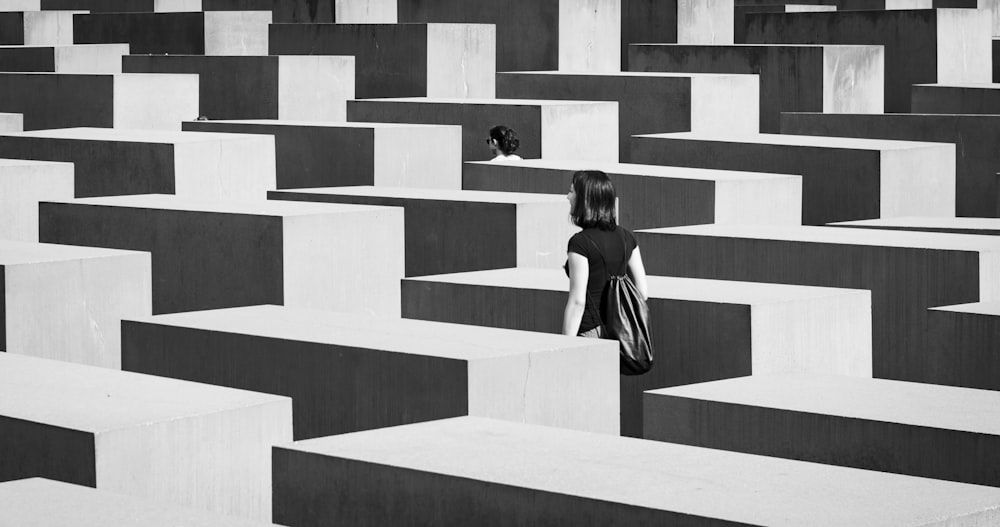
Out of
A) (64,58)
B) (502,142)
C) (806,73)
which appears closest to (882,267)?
(502,142)

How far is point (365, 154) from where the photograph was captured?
11656mm

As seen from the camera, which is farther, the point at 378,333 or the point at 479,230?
the point at 479,230

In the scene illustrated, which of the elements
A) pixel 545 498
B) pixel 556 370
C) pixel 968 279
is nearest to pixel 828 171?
pixel 968 279

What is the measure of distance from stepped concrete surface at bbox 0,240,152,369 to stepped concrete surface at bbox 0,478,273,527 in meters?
3.51

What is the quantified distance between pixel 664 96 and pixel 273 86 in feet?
11.1

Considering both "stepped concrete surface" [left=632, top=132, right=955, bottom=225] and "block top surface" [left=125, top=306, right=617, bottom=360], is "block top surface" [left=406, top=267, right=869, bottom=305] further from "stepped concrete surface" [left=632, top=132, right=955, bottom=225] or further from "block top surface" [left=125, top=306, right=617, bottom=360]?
"stepped concrete surface" [left=632, top=132, right=955, bottom=225]

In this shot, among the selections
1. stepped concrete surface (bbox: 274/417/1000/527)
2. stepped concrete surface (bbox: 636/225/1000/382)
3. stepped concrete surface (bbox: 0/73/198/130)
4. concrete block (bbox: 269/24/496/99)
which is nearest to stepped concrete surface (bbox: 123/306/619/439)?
stepped concrete surface (bbox: 274/417/1000/527)

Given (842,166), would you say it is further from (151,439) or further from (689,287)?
(151,439)

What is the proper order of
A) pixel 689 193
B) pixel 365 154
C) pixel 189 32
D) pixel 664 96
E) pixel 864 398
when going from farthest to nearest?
pixel 189 32
pixel 664 96
pixel 365 154
pixel 689 193
pixel 864 398

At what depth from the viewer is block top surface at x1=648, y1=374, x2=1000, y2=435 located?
5188 millimetres

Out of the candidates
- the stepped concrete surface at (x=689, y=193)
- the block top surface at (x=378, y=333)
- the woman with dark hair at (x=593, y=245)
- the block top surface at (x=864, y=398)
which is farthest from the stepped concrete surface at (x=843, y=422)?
the stepped concrete surface at (x=689, y=193)

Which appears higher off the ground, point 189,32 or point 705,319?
point 189,32

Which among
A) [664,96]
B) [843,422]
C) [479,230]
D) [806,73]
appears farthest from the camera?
[806,73]

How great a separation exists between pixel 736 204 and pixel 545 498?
6193 millimetres
